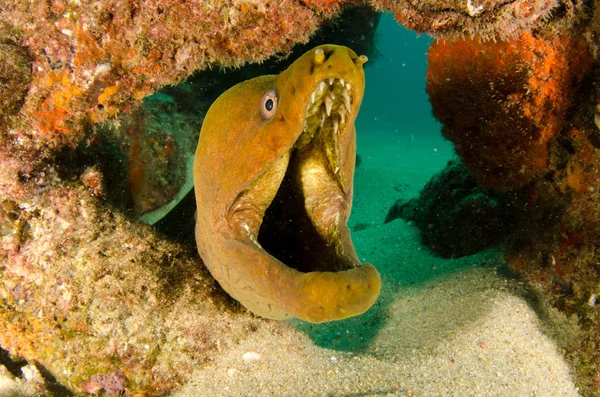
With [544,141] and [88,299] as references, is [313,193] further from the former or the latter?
[544,141]

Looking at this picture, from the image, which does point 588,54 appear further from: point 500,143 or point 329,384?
point 329,384

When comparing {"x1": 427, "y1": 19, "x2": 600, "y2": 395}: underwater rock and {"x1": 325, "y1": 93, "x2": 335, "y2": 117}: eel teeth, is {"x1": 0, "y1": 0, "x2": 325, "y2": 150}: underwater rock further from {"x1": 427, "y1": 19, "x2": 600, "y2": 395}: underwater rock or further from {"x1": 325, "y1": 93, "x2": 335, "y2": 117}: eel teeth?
{"x1": 427, "y1": 19, "x2": 600, "y2": 395}: underwater rock

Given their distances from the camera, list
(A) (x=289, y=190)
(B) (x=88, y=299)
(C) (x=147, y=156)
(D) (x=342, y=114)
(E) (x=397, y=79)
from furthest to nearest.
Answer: (E) (x=397, y=79) → (C) (x=147, y=156) → (A) (x=289, y=190) → (B) (x=88, y=299) → (D) (x=342, y=114)

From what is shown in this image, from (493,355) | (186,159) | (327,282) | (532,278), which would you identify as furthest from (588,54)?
(186,159)

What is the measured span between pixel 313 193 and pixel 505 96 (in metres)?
2.19

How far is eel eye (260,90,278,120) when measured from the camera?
193cm

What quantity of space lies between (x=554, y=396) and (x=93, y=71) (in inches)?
165

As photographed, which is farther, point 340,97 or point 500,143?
point 500,143

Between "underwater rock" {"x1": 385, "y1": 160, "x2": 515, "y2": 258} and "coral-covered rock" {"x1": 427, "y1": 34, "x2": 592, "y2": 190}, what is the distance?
A: 1.14 m

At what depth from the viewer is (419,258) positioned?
18.3ft

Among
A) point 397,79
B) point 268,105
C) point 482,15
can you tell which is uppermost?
point 482,15

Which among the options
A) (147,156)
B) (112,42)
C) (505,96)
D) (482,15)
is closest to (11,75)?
(112,42)

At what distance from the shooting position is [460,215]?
5.53 m

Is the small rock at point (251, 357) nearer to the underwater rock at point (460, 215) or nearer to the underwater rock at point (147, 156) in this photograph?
the underwater rock at point (147, 156)
